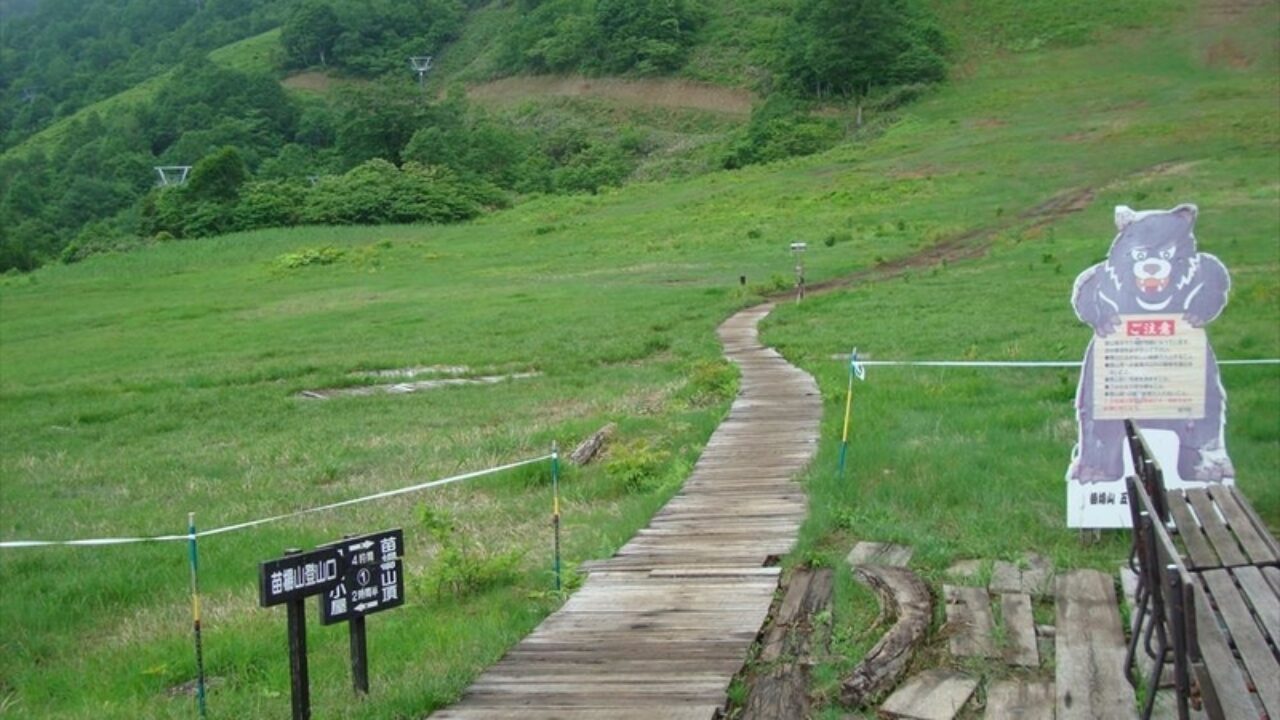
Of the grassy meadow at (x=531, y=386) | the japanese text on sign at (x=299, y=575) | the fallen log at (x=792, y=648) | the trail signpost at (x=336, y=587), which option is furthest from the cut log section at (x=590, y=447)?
the japanese text on sign at (x=299, y=575)

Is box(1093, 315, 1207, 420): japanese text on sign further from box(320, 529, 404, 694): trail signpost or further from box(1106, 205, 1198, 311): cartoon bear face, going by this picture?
box(320, 529, 404, 694): trail signpost

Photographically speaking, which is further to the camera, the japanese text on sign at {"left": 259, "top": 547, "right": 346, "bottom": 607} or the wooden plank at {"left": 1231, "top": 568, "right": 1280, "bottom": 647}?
the japanese text on sign at {"left": 259, "top": 547, "right": 346, "bottom": 607}

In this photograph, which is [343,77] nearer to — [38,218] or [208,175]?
[38,218]

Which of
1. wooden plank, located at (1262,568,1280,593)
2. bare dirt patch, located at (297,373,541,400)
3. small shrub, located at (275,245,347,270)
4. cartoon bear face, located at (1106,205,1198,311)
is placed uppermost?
cartoon bear face, located at (1106,205,1198,311)

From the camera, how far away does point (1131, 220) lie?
355 inches

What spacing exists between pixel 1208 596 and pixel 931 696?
123cm

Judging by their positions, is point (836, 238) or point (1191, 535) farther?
point (836, 238)

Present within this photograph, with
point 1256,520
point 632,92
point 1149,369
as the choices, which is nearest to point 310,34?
point 632,92

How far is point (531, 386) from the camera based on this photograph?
22422mm

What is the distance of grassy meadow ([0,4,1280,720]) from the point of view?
8.84 metres

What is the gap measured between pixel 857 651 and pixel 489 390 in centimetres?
1612

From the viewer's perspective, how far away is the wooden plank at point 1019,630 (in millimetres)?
6402

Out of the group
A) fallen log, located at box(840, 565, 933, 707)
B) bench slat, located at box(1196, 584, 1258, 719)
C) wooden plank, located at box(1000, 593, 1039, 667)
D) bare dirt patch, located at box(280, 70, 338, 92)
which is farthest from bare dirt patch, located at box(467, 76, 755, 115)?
bench slat, located at box(1196, 584, 1258, 719)

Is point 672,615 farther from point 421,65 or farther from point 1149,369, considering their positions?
point 421,65
